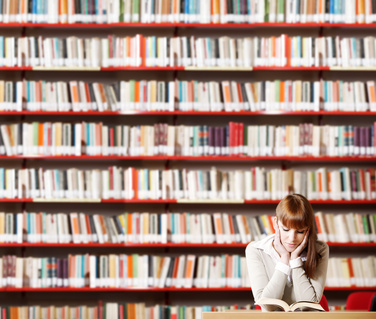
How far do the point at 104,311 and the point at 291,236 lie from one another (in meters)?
2.44

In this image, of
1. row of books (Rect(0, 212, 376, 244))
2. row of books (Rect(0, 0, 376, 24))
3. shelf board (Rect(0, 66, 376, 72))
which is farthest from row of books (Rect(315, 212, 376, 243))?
row of books (Rect(0, 0, 376, 24))

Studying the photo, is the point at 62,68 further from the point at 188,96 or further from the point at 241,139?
the point at 241,139

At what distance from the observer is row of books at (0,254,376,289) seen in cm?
476

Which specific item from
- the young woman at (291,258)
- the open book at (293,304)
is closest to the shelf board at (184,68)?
the young woman at (291,258)

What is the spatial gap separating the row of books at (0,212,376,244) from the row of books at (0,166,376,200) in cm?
15

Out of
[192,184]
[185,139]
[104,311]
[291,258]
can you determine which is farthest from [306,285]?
[104,311]

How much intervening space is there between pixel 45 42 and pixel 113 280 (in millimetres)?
1922

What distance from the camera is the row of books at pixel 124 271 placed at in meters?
4.75

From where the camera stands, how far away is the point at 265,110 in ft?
16.1

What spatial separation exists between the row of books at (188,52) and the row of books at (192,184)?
0.84m

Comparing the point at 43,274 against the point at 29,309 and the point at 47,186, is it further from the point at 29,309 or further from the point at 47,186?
the point at 47,186

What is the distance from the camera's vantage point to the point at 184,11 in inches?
194

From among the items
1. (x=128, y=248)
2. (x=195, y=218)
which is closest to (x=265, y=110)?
(x=195, y=218)

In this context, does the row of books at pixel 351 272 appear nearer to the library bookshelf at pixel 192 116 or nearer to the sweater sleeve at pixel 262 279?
the library bookshelf at pixel 192 116
